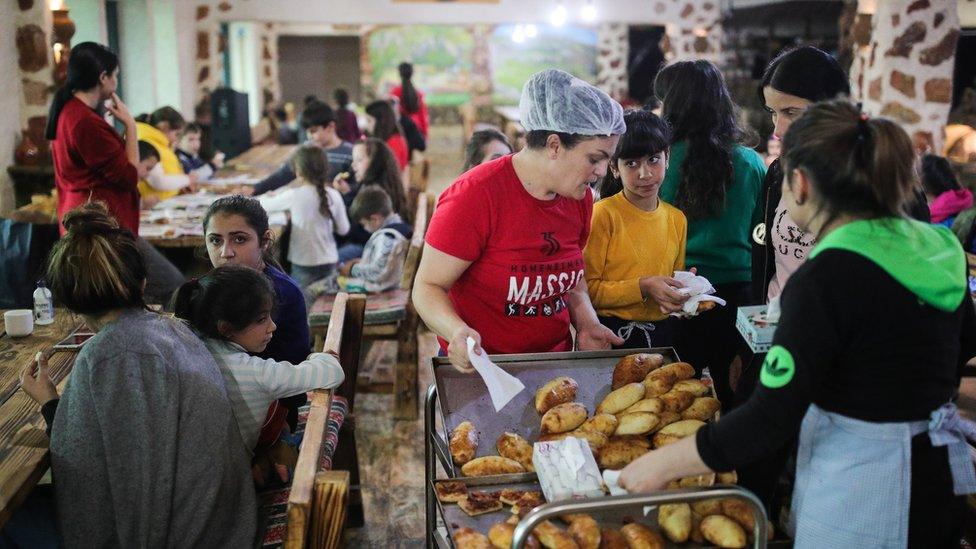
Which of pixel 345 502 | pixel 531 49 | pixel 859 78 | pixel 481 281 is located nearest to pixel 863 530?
pixel 345 502

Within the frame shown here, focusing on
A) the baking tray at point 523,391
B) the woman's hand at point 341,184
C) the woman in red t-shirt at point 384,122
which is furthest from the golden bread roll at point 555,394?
the woman in red t-shirt at point 384,122

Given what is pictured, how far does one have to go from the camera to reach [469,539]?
5.31 ft

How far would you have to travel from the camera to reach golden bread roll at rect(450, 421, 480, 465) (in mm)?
1887

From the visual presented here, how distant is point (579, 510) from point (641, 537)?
18 centimetres

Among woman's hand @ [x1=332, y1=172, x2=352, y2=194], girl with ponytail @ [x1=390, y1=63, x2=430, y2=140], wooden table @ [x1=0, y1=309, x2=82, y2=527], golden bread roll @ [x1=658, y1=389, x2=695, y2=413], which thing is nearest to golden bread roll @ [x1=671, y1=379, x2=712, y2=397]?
golden bread roll @ [x1=658, y1=389, x2=695, y2=413]

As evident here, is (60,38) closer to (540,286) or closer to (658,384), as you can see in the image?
(540,286)

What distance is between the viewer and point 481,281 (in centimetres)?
226

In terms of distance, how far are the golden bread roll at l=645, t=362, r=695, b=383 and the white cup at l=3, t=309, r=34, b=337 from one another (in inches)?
81.4

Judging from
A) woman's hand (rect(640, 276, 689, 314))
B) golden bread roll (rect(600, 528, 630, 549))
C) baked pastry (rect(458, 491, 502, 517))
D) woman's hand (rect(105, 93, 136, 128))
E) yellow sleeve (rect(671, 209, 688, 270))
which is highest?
woman's hand (rect(105, 93, 136, 128))

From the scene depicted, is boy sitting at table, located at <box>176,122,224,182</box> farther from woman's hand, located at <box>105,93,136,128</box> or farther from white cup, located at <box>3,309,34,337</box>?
white cup, located at <box>3,309,34,337</box>

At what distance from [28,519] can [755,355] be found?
6.13 feet

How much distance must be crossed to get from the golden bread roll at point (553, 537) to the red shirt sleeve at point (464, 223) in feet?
2.52

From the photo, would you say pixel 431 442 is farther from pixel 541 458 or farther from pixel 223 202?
pixel 223 202

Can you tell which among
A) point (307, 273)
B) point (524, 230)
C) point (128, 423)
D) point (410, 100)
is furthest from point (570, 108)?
point (410, 100)
